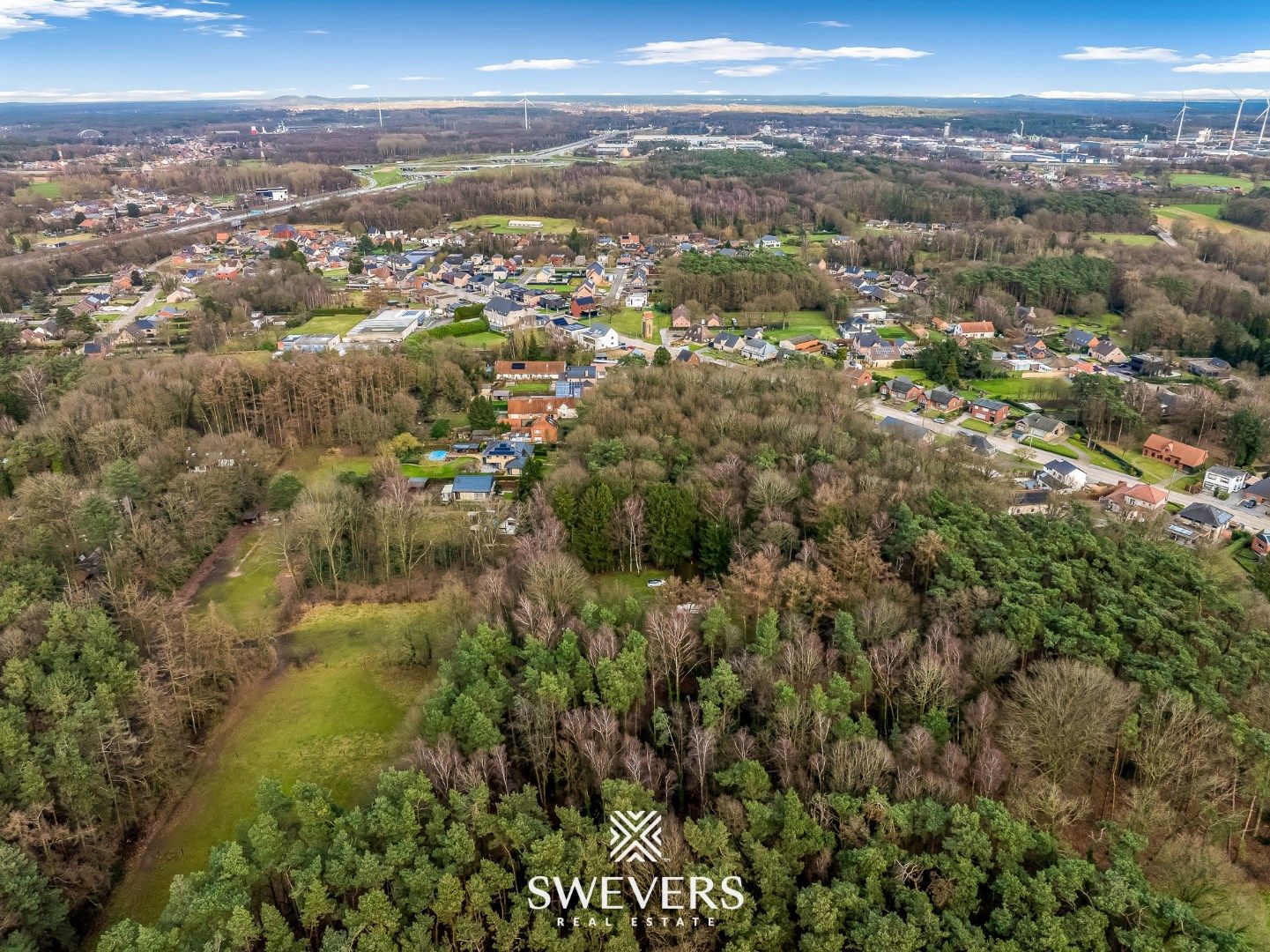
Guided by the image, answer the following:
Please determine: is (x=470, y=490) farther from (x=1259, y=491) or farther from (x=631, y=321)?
(x=1259, y=491)

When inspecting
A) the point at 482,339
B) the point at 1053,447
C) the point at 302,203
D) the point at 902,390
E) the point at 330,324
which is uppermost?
the point at 302,203

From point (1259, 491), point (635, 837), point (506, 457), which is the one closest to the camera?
point (635, 837)

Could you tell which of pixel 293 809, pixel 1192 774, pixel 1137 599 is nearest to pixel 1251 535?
pixel 1137 599

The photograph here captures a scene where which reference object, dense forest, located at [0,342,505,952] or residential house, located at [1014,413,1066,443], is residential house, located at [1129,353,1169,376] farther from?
dense forest, located at [0,342,505,952]

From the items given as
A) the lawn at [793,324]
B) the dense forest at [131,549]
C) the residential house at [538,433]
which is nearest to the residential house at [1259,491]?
the lawn at [793,324]

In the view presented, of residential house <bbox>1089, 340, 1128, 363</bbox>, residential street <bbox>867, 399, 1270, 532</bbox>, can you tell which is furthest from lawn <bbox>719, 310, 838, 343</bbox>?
residential house <bbox>1089, 340, 1128, 363</bbox>

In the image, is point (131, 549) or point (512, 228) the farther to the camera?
point (512, 228)

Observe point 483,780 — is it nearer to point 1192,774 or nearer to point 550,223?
point 1192,774

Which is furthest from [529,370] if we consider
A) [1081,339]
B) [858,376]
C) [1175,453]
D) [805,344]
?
[1081,339]
